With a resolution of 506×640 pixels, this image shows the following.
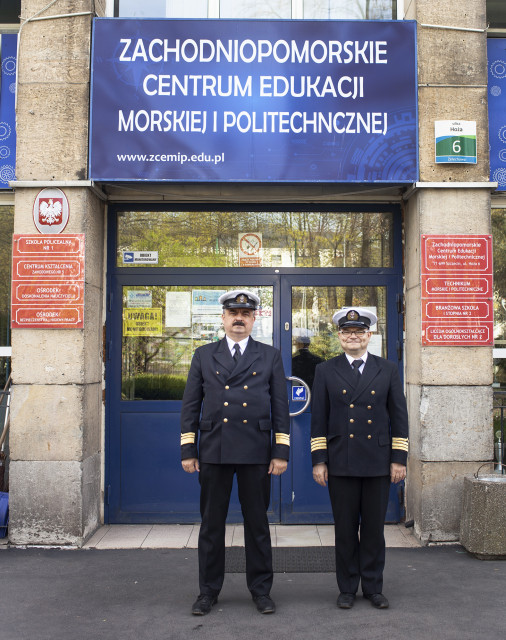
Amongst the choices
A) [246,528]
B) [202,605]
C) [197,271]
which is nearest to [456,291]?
[197,271]

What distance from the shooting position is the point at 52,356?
17.5ft

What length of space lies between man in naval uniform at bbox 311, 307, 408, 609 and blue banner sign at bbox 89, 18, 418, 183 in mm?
1945

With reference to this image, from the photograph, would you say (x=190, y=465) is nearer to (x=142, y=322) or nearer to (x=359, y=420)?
(x=359, y=420)

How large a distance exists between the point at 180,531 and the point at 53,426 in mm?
1488

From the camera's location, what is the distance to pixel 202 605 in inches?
155

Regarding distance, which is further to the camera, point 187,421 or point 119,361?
point 119,361

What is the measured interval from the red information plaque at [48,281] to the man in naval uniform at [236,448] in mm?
1745

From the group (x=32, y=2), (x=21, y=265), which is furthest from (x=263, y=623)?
(x=32, y=2)

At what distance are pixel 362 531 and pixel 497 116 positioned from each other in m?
3.95

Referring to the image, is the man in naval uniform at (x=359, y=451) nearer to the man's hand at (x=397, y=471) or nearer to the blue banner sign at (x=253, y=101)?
the man's hand at (x=397, y=471)

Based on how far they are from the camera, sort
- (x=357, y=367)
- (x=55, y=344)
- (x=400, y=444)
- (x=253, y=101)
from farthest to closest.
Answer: (x=253, y=101) → (x=55, y=344) → (x=357, y=367) → (x=400, y=444)

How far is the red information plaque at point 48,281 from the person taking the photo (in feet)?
17.5

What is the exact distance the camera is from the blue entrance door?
5.96 metres

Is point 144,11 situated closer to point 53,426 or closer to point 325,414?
point 53,426
